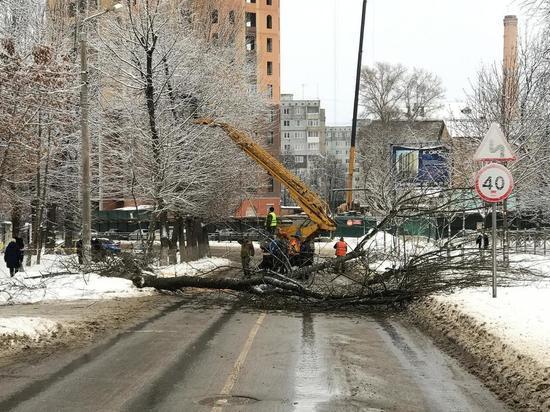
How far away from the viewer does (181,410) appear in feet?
21.0

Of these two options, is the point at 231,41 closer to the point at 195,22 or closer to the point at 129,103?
the point at 195,22

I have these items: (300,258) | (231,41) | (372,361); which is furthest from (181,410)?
(231,41)

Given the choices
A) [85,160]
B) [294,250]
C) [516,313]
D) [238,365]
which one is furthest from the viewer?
[294,250]

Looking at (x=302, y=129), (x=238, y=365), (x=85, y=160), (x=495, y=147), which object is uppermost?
(x=302, y=129)

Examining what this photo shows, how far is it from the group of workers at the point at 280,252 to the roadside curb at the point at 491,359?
4.06 m

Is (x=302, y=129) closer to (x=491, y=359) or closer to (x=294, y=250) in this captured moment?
(x=294, y=250)

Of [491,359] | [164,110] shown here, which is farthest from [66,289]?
[491,359]

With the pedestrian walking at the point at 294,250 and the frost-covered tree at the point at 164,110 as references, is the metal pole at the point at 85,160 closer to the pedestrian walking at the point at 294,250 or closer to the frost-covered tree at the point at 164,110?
the frost-covered tree at the point at 164,110

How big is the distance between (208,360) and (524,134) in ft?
74.2

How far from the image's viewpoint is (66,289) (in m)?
17.9

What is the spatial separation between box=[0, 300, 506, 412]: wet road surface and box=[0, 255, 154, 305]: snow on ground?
5529 mm

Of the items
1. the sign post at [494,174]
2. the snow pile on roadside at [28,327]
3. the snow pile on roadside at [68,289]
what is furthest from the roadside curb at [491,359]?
the snow pile on roadside at [68,289]

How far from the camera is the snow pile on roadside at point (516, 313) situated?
8.26 meters

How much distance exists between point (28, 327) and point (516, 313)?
7.83m
